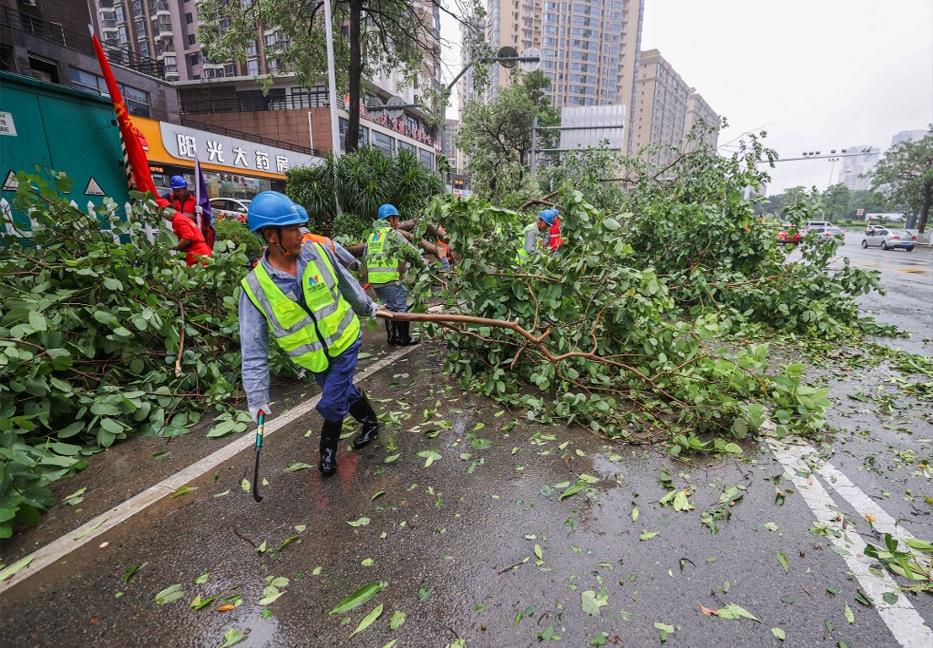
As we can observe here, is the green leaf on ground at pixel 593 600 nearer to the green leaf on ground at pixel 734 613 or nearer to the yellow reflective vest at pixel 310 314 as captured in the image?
the green leaf on ground at pixel 734 613

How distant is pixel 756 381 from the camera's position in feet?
13.1

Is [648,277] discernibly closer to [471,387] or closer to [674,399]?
[674,399]

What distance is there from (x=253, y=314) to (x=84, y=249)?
2.56 metres

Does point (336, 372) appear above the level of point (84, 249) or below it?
below

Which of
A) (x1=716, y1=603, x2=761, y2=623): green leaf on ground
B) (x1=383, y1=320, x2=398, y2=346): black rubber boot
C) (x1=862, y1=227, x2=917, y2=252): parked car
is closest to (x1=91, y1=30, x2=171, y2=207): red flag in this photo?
(x1=383, y1=320, x2=398, y2=346): black rubber boot

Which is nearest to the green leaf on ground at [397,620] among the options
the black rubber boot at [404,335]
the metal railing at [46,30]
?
the black rubber boot at [404,335]

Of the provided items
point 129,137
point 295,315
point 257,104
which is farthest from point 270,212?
point 257,104

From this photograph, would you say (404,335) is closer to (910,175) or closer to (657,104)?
(910,175)

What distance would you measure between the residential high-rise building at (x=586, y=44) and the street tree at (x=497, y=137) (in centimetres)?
9432

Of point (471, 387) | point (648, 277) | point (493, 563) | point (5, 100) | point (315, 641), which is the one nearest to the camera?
point (315, 641)

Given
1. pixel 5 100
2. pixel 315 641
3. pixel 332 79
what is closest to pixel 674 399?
pixel 315 641

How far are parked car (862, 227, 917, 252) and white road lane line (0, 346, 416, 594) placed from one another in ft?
120

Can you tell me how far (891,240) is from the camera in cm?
2780

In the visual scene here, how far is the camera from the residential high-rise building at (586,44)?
114875 mm
